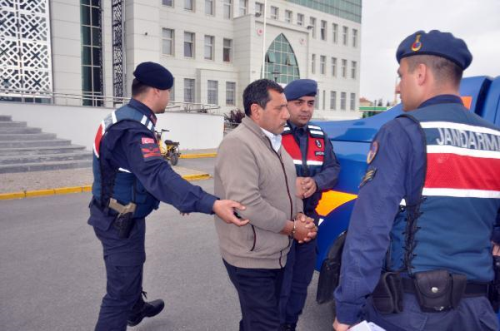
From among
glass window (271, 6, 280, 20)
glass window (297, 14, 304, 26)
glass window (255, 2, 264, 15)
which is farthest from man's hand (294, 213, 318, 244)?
glass window (297, 14, 304, 26)

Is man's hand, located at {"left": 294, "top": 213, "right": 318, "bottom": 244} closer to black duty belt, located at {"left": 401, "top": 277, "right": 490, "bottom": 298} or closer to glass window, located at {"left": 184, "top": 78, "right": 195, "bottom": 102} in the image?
black duty belt, located at {"left": 401, "top": 277, "right": 490, "bottom": 298}

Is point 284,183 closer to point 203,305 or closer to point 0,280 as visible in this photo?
point 203,305

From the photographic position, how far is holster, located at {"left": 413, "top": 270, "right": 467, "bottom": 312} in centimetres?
144

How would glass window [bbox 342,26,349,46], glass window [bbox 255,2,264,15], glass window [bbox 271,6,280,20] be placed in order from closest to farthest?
glass window [bbox 255,2,264,15] < glass window [bbox 271,6,280,20] < glass window [bbox 342,26,349,46]

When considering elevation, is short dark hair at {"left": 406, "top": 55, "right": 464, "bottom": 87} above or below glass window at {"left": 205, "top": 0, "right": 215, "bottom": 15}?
below

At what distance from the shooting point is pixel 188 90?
30.5 m

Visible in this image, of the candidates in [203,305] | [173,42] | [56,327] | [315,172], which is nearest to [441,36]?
[315,172]

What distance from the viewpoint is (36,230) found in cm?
580

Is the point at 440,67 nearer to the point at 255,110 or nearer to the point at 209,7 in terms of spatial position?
the point at 255,110

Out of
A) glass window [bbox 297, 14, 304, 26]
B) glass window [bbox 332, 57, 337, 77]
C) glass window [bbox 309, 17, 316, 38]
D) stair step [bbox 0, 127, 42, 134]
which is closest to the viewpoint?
stair step [bbox 0, 127, 42, 134]

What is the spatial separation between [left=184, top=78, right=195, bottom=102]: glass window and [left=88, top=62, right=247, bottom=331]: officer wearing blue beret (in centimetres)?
2823

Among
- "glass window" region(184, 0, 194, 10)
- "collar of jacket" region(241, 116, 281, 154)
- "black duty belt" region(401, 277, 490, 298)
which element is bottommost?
"black duty belt" region(401, 277, 490, 298)

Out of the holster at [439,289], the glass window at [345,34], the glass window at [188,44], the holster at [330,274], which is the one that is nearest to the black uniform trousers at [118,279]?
the holster at [330,274]

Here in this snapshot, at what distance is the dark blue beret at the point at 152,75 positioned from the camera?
2711 mm
